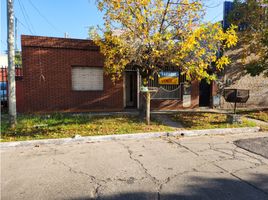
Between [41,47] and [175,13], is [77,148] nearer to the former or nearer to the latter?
[175,13]

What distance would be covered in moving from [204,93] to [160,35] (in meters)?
7.55

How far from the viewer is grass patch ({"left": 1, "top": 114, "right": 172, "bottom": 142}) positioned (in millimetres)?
6520

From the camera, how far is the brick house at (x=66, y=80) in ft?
33.3

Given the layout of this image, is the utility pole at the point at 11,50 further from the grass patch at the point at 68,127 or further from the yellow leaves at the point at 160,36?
the yellow leaves at the point at 160,36

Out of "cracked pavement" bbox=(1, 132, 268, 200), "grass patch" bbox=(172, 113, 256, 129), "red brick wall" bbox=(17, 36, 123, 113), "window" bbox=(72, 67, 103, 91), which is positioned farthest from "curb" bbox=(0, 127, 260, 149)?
"window" bbox=(72, 67, 103, 91)

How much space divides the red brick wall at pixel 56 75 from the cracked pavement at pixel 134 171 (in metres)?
5.16

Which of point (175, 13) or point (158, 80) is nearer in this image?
point (175, 13)

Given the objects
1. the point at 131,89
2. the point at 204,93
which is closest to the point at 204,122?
the point at 204,93

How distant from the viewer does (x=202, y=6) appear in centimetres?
725

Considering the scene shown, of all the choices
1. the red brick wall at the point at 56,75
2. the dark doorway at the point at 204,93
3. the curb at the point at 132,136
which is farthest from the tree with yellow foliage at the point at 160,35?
the dark doorway at the point at 204,93

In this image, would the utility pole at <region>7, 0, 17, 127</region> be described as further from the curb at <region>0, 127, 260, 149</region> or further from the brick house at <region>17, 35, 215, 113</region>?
the brick house at <region>17, 35, 215, 113</region>

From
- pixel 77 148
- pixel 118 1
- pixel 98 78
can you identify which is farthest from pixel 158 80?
pixel 77 148

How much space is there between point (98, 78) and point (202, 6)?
6231 mm

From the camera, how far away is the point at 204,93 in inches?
521
